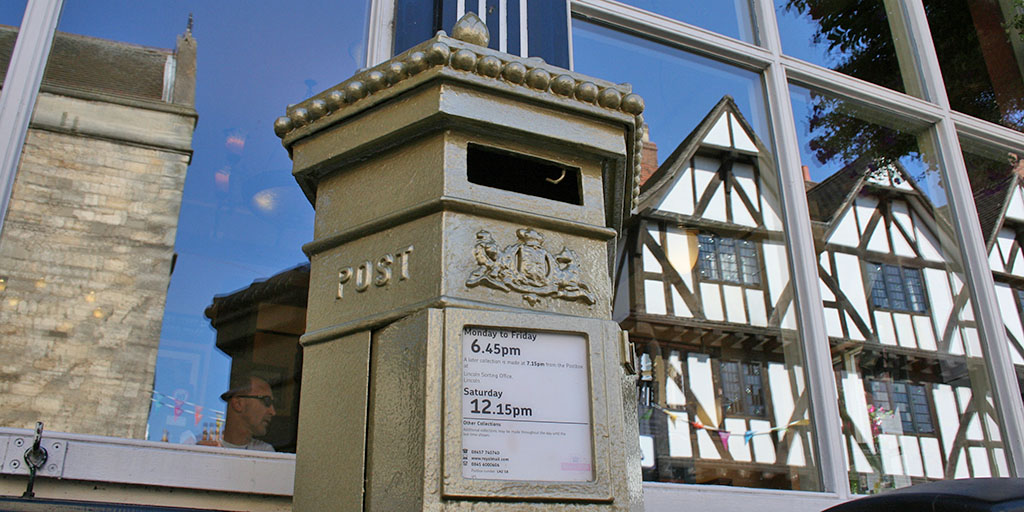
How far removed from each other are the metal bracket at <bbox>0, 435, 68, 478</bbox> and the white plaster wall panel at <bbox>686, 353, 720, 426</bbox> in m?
2.75

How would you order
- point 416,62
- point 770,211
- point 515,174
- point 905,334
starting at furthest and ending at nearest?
1. point 905,334
2. point 770,211
3. point 515,174
4. point 416,62

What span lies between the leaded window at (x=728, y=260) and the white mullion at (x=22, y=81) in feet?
9.90

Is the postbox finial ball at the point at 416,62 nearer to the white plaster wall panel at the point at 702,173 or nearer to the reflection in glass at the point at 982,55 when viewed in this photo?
the white plaster wall panel at the point at 702,173

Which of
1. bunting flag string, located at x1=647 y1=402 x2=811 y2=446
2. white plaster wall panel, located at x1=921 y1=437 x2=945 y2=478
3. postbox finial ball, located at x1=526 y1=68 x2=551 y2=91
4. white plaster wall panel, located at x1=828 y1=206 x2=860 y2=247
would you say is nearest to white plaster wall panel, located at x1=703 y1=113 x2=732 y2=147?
white plaster wall panel, located at x1=828 y1=206 x2=860 y2=247

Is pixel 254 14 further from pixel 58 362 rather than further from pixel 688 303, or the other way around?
pixel 688 303

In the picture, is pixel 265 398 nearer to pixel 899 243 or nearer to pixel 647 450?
pixel 647 450

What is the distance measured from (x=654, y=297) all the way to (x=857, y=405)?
1.18 meters

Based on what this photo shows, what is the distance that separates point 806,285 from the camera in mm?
3818

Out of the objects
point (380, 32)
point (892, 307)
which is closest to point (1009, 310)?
point (892, 307)

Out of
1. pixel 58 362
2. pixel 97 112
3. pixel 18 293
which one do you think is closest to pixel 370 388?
pixel 58 362

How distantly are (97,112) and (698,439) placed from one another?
2.91 metres

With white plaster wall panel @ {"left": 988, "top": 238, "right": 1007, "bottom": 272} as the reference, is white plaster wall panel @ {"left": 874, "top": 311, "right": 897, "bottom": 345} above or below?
below

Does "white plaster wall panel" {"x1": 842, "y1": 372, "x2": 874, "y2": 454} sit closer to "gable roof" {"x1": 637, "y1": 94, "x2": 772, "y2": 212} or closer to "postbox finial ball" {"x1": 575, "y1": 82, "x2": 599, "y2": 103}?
"gable roof" {"x1": 637, "y1": 94, "x2": 772, "y2": 212}

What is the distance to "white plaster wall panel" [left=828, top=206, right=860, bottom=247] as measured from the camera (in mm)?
4453
